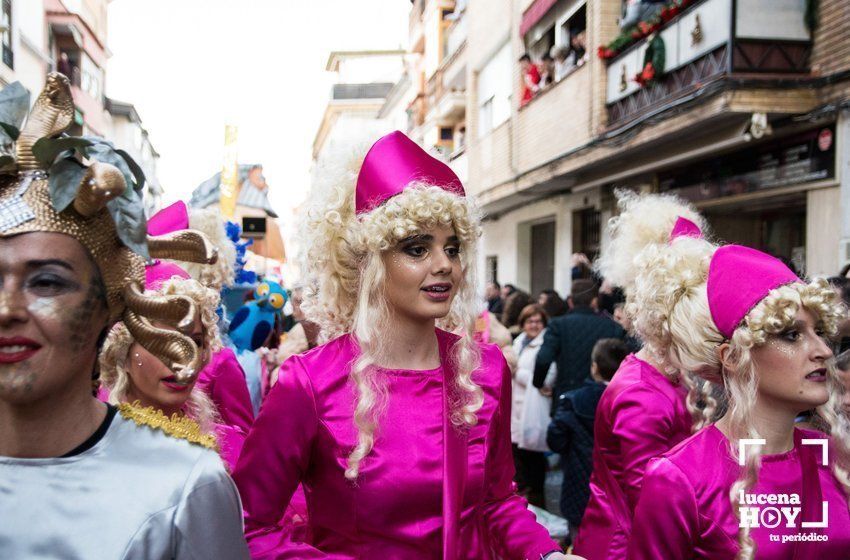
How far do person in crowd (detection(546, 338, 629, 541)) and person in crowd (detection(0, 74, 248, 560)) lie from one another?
10.9 feet

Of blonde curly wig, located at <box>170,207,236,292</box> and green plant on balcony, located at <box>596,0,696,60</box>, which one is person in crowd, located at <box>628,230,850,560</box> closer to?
blonde curly wig, located at <box>170,207,236,292</box>

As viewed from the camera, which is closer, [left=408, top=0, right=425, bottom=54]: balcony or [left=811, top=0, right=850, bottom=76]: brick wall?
[left=811, top=0, right=850, bottom=76]: brick wall

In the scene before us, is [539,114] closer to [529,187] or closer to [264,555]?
[529,187]

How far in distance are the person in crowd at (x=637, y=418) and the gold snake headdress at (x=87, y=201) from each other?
6.53 feet

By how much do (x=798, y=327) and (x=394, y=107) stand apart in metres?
34.1

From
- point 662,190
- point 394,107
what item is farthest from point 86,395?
point 394,107

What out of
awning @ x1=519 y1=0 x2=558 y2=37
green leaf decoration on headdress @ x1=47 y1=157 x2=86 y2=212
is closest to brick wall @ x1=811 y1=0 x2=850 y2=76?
awning @ x1=519 y1=0 x2=558 y2=37

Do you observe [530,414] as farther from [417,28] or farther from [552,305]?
[417,28]

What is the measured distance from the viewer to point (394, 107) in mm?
35375

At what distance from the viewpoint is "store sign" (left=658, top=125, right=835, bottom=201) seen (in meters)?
8.00

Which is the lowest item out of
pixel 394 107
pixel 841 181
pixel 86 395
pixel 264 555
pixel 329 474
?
pixel 264 555

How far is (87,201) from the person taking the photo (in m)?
1.43

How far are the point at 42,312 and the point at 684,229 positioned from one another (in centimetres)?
308

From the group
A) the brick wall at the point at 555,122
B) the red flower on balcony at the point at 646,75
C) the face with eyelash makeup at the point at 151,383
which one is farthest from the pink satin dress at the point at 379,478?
the brick wall at the point at 555,122
